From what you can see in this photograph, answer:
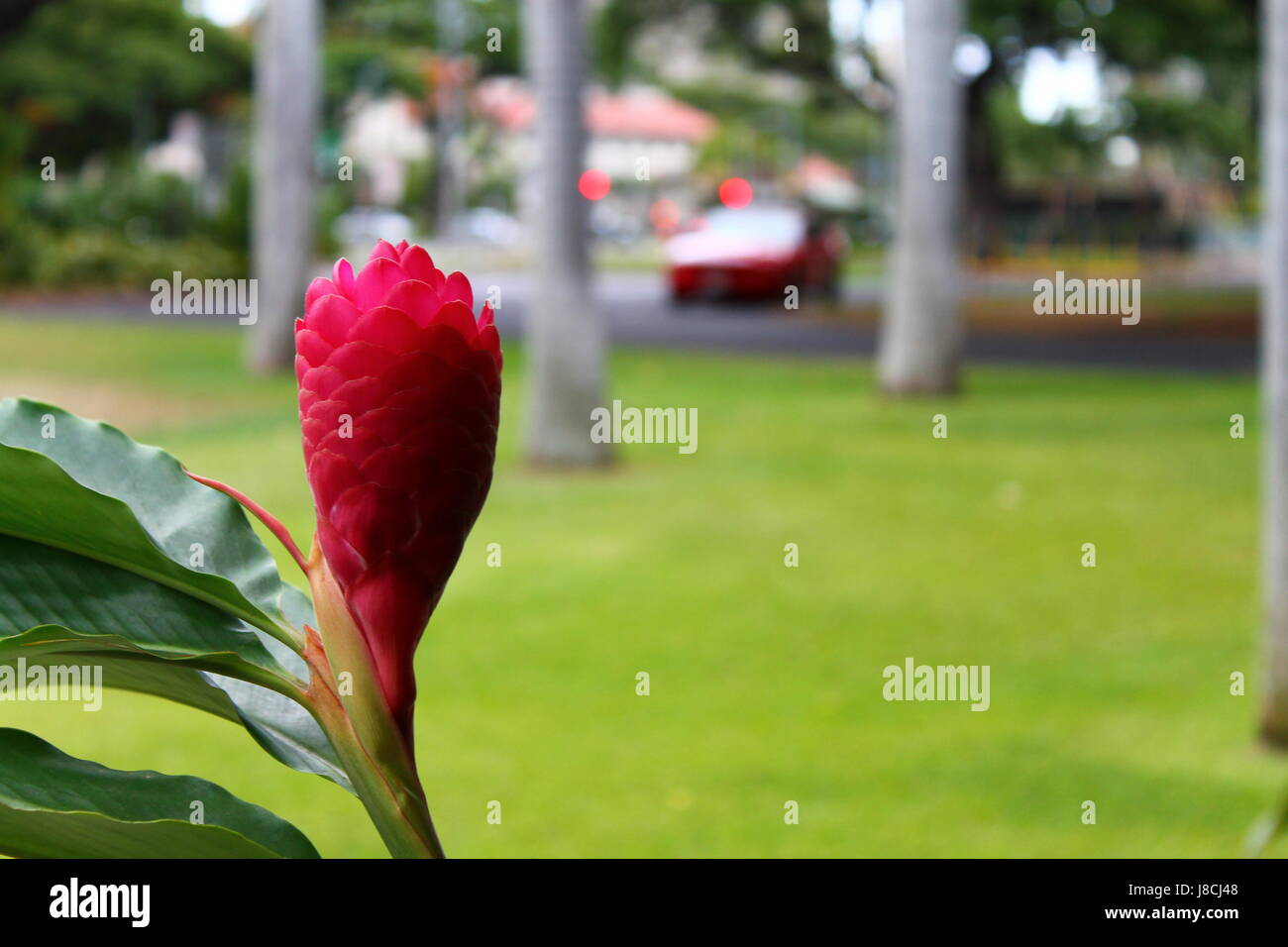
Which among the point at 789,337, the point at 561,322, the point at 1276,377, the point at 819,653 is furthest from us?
the point at 789,337

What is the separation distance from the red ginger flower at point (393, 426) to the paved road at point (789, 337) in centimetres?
1308

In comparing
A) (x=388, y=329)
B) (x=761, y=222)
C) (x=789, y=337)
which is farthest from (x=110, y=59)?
→ (x=388, y=329)

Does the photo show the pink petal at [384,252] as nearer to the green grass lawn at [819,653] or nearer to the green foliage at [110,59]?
the green grass lawn at [819,653]

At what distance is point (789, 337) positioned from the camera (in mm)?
Answer: 17938

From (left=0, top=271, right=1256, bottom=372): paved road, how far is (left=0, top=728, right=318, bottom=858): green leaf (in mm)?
13025

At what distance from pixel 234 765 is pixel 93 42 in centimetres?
2556

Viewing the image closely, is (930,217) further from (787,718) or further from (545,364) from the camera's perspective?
(787,718)

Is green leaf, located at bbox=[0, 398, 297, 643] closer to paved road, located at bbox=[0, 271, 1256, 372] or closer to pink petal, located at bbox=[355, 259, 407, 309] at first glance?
pink petal, located at bbox=[355, 259, 407, 309]

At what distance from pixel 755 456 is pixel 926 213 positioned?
3.23m

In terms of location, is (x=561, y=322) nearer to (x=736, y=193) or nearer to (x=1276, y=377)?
(x=1276, y=377)

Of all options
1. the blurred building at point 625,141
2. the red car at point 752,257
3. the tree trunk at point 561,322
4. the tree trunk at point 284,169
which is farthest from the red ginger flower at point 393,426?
the blurred building at point 625,141

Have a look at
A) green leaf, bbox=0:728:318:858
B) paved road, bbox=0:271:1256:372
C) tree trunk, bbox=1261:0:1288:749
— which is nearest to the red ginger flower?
green leaf, bbox=0:728:318:858

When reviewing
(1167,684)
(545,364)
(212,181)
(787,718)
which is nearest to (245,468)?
(545,364)

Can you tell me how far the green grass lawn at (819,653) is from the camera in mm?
4379
